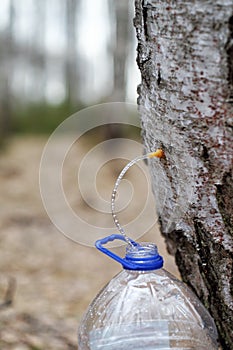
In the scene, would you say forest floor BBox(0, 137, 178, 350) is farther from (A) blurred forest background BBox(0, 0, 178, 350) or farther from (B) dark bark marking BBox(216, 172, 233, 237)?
(B) dark bark marking BBox(216, 172, 233, 237)

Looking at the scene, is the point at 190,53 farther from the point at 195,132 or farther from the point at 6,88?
the point at 6,88

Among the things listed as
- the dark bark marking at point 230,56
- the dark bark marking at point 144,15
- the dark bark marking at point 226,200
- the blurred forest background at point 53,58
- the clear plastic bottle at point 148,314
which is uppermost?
the dark bark marking at point 144,15

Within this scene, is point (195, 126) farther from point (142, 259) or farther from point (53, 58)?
point (53, 58)

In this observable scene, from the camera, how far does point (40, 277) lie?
16.6 feet

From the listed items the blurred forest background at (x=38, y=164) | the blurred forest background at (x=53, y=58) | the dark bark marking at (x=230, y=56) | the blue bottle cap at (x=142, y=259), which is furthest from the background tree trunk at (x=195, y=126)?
the blurred forest background at (x=53, y=58)

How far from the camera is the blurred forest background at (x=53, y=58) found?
2102 cm

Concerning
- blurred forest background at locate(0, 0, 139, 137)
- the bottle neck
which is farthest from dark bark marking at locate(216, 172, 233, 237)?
→ blurred forest background at locate(0, 0, 139, 137)

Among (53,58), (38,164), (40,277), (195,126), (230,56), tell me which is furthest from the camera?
(53,58)

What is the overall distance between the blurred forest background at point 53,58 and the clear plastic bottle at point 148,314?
17.7m

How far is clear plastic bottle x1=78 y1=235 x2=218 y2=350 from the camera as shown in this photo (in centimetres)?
171

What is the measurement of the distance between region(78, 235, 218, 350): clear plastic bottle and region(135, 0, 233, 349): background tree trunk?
8cm

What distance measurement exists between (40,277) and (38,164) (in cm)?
774

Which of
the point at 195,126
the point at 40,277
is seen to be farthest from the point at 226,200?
the point at 40,277

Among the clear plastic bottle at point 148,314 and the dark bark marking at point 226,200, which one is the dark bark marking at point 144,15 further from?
the clear plastic bottle at point 148,314
